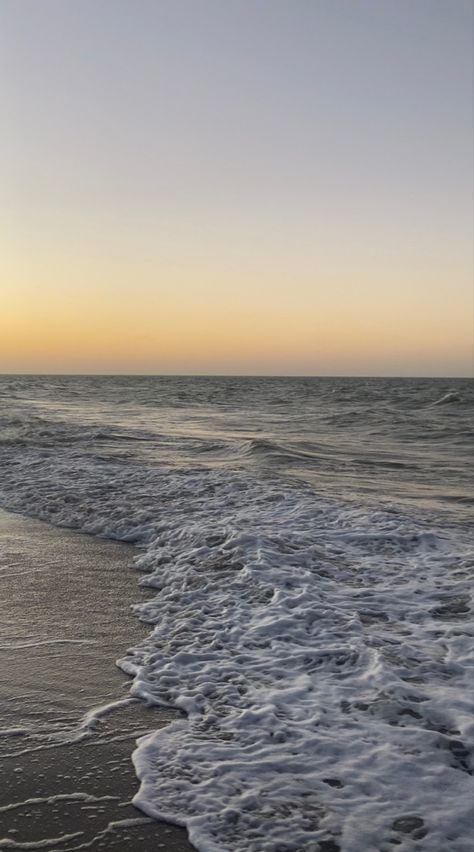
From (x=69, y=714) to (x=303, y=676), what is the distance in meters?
1.50

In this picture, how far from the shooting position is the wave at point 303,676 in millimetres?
2990

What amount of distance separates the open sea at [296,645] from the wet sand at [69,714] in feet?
0.42

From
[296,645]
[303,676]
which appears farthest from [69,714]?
[296,645]

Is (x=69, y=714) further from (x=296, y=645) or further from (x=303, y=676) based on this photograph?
(x=296, y=645)

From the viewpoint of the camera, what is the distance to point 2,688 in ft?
13.1

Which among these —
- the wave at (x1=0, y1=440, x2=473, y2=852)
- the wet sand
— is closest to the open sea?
the wave at (x1=0, y1=440, x2=473, y2=852)

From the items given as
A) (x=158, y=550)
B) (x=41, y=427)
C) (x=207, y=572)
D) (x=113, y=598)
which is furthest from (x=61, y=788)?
(x=41, y=427)

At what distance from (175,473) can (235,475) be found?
1.09m

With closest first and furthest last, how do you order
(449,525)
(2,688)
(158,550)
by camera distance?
(2,688), (158,550), (449,525)

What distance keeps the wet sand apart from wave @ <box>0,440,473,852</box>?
140 millimetres

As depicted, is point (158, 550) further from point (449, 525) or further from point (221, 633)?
point (449, 525)

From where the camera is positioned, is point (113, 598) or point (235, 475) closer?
point (113, 598)

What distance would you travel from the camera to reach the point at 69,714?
12.3ft

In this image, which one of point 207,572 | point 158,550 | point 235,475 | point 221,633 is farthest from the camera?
point 235,475
